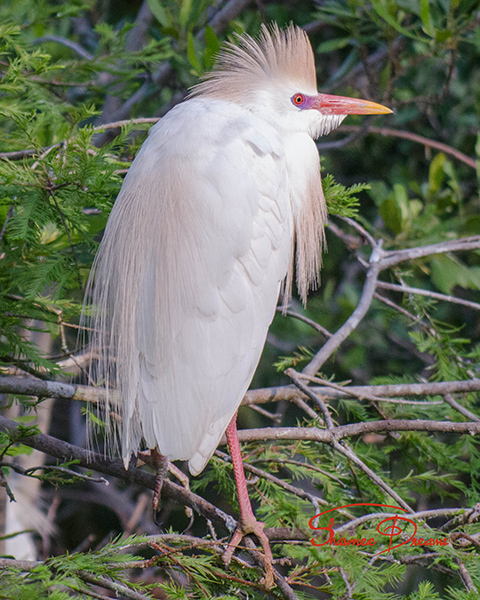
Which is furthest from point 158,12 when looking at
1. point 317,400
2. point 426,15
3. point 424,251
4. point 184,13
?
point 317,400

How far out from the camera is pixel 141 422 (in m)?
1.36

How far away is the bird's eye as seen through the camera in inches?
63.6

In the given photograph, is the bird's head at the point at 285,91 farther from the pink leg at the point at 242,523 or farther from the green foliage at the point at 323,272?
the pink leg at the point at 242,523

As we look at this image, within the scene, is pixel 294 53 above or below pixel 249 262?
above

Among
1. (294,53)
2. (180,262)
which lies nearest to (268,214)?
(180,262)

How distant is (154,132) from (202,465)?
84 cm

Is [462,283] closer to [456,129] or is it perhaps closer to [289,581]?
[456,129]

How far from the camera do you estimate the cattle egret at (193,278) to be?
135 cm

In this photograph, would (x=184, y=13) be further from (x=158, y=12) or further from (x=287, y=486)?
(x=287, y=486)

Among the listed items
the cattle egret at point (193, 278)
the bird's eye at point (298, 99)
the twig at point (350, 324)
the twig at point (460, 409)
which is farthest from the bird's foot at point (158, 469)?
the bird's eye at point (298, 99)

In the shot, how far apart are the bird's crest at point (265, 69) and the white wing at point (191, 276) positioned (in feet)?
0.61

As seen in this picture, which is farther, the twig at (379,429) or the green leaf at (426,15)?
the green leaf at (426,15)

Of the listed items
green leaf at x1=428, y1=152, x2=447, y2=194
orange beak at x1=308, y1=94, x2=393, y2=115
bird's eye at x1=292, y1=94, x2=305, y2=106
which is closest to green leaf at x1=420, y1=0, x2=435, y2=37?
green leaf at x1=428, y1=152, x2=447, y2=194
